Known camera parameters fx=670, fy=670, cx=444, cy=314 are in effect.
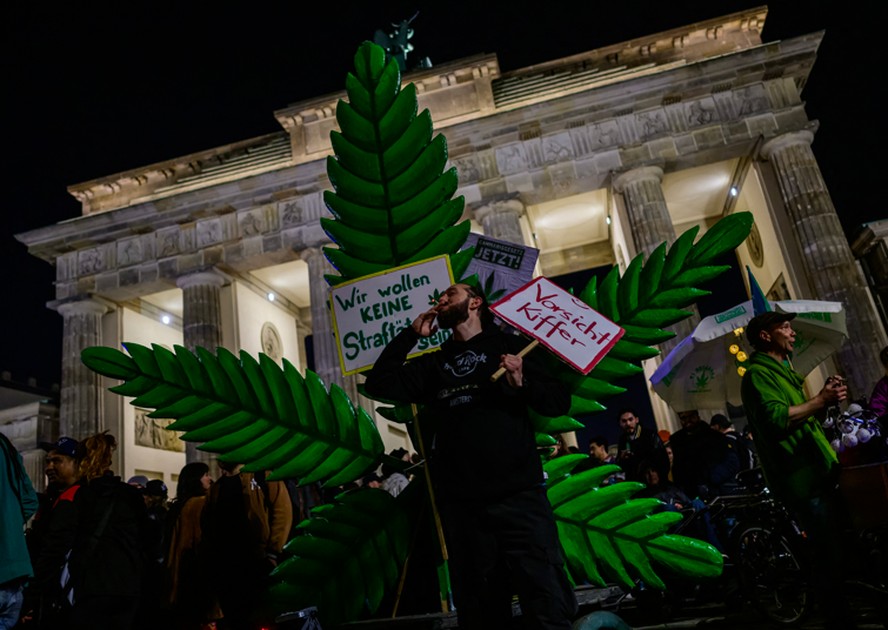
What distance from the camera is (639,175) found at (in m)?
18.2

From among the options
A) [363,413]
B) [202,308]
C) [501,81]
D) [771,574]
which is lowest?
[771,574]

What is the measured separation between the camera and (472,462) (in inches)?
81.9

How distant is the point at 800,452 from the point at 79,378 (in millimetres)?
20573

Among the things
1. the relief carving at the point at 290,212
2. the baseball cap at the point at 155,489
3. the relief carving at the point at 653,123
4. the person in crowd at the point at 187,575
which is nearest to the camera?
the person in crowd at the point at 187,575

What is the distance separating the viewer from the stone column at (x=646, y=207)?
1739cm

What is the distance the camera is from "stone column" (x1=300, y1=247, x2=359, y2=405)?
56.3 feet

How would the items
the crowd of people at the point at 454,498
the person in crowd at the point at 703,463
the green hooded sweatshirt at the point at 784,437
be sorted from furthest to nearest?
the person in crowd at the point at 703,463 < the green hooded sweatshirt at the point at 784,437 < the crowd of people at the point at 454,498

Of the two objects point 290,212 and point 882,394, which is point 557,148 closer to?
point 290,212

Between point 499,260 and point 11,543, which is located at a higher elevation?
point 499,260

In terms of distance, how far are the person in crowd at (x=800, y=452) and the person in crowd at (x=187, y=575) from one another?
402 cm

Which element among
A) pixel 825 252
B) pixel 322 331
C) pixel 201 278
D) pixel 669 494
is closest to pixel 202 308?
pixel 201 278

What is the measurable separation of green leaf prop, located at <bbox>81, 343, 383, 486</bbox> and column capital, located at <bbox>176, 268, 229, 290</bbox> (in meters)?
18.7

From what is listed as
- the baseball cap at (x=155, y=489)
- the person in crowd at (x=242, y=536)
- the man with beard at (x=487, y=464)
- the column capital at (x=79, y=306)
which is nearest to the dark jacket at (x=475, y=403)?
the man with beard at (x=487, y=464)

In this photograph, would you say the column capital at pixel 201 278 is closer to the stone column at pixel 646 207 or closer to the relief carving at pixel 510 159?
the relief carving at pixel 510 159
